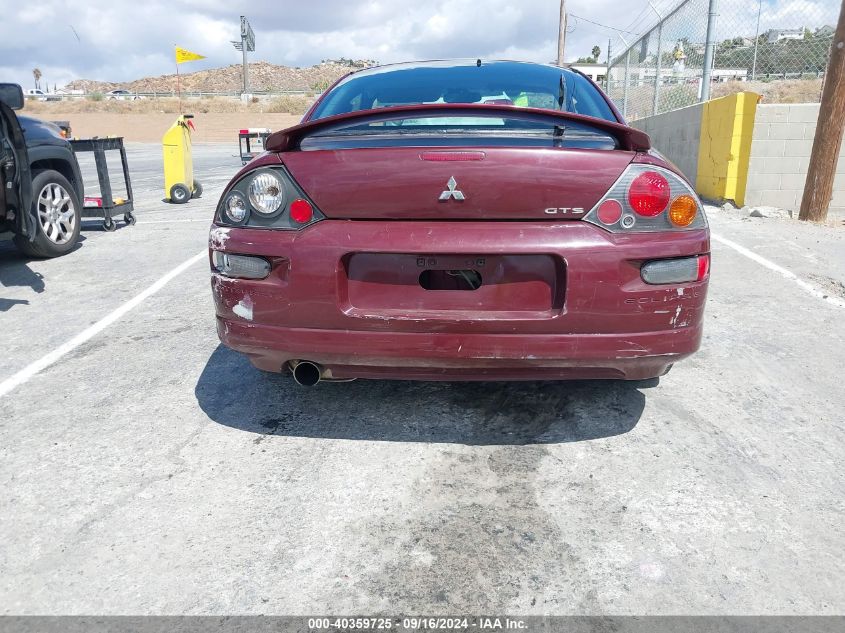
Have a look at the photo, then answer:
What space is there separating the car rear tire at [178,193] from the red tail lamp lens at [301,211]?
8667 millimetres

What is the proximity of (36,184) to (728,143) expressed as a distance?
8293 millimetres

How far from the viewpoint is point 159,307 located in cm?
459

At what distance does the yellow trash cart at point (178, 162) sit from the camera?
991cm

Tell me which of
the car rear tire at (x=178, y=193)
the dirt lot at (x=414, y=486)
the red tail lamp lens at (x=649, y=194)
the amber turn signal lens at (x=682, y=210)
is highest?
the red tail lamp lens at (x=649, y=194)

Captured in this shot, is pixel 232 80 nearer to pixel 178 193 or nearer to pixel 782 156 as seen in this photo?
pixel 178 193

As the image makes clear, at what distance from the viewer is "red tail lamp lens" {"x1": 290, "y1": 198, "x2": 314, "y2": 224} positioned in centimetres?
236

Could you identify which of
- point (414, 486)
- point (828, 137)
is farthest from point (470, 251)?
point (828, 137)

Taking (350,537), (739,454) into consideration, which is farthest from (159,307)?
(739,454)

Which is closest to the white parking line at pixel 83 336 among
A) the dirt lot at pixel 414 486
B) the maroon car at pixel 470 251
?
the dirt lot at pixel 414 486

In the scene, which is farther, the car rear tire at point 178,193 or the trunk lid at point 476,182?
the car rear tire at point 178,193

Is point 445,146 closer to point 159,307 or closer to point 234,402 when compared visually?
point 234,402

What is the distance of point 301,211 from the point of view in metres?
2.37

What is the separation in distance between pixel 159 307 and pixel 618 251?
11.3 feet

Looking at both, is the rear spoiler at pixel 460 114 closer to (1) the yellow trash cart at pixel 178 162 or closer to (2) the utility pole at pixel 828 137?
(2) the utility pole at pixel 828 137
